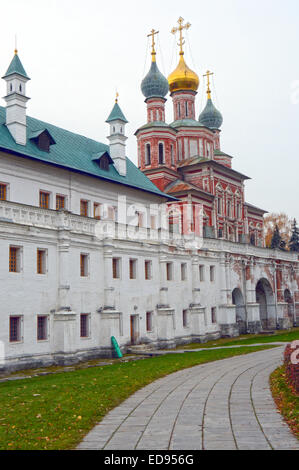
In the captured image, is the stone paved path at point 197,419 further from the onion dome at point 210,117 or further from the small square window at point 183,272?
the onion dome at point 210,117

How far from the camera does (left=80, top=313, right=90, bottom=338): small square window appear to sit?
27.3 m

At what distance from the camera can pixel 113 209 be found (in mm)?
34719

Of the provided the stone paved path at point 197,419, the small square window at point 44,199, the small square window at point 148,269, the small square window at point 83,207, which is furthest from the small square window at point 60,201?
the stone paved path at point 197,419

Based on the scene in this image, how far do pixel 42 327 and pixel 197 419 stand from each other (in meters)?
15.8

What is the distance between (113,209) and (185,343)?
1086 centimetres

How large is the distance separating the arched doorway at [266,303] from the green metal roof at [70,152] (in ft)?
55.4

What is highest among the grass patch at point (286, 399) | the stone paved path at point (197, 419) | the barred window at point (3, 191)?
the barred window at point (3, 191)

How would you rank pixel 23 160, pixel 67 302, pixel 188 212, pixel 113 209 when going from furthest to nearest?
pixel 188 212 < pixel 113 209 < pixel 23 160 < pixel 67 302

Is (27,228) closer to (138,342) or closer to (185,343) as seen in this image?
(138,342)

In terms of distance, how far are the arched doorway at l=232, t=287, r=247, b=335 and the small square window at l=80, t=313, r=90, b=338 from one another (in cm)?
1991

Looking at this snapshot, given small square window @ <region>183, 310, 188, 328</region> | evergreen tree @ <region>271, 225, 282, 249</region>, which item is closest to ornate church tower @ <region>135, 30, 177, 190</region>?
small square window @ <region>183, 310, 188, 328</region>

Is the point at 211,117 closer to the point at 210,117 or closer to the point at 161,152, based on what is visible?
the point at 210,117

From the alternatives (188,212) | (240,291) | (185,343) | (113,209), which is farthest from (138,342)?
(188,212)

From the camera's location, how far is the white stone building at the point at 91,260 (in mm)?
23859
